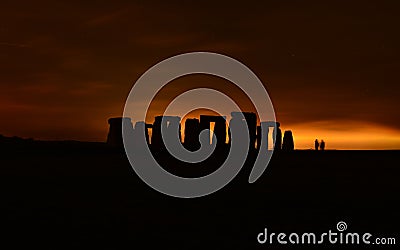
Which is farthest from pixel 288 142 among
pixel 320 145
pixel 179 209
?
pixel 179 209

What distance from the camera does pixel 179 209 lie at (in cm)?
1517

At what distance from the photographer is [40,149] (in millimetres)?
38219

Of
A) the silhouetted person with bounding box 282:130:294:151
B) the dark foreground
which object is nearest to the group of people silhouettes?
the silhouetted person with bounding box 282:130:294:151

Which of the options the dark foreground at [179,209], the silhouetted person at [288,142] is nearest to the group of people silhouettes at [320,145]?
the silhouetted person at [288,142]

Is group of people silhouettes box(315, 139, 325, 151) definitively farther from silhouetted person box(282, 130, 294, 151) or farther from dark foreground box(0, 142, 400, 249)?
dark foreground box(0, 142, 400, 249)

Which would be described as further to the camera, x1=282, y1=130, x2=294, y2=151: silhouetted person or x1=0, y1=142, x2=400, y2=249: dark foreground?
x1=282, y1=130, x2=294, y2=151: silhouetted person

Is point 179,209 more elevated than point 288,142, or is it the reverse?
point 288,142

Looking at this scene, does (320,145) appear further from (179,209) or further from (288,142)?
(179,209)

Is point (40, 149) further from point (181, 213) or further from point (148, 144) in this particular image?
point (181, 213)

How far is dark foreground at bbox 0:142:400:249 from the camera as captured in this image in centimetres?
1137

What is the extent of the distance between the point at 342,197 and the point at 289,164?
12.8 metres

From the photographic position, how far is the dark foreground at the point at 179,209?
37.3ft

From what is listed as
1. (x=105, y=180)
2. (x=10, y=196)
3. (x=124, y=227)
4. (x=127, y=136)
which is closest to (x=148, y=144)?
(x=127, y=136)

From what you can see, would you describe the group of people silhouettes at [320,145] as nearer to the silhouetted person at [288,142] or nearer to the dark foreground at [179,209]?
the silhouetted person at [288,142]
